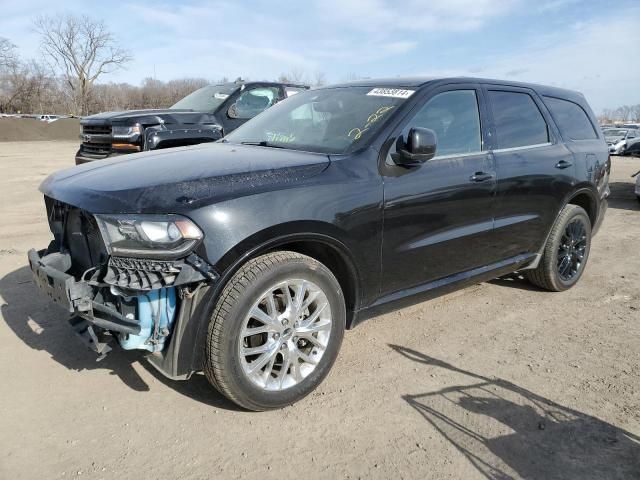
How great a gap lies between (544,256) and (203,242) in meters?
3.36

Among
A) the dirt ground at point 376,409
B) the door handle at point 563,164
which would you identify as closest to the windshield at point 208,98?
the dirt ground at point 376,409

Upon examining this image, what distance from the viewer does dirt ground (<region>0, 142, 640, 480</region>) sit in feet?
8.14

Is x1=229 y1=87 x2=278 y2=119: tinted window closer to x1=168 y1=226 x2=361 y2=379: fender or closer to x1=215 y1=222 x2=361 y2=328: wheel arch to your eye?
x1=215 y1=222 x2=361 y2=328: wheel arch

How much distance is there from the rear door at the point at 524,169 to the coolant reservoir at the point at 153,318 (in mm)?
2525

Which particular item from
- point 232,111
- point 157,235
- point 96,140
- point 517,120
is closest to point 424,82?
point 517,120

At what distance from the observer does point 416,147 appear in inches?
123

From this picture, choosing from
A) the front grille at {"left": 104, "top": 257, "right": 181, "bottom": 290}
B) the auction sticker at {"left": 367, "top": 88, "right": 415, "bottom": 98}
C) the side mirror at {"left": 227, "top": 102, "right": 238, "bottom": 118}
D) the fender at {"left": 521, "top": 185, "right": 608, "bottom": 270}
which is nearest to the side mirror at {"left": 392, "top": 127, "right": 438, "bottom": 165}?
the auction sticker at {"left": 367, "top": 88, "right": 415, "bottom": 98}

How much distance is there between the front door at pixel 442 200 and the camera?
129 inches

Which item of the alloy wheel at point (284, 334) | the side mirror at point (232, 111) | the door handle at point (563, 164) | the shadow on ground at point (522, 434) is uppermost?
the side mirror at point (232, 111)

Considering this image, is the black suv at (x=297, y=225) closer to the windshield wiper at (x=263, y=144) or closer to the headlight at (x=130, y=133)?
the windshield wiper at (x=263, y=144)

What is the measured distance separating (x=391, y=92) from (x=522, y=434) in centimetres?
230

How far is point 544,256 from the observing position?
4656 mm

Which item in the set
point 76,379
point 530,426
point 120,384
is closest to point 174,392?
point 120,384

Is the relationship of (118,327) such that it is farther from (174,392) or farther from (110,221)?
(174,392)
